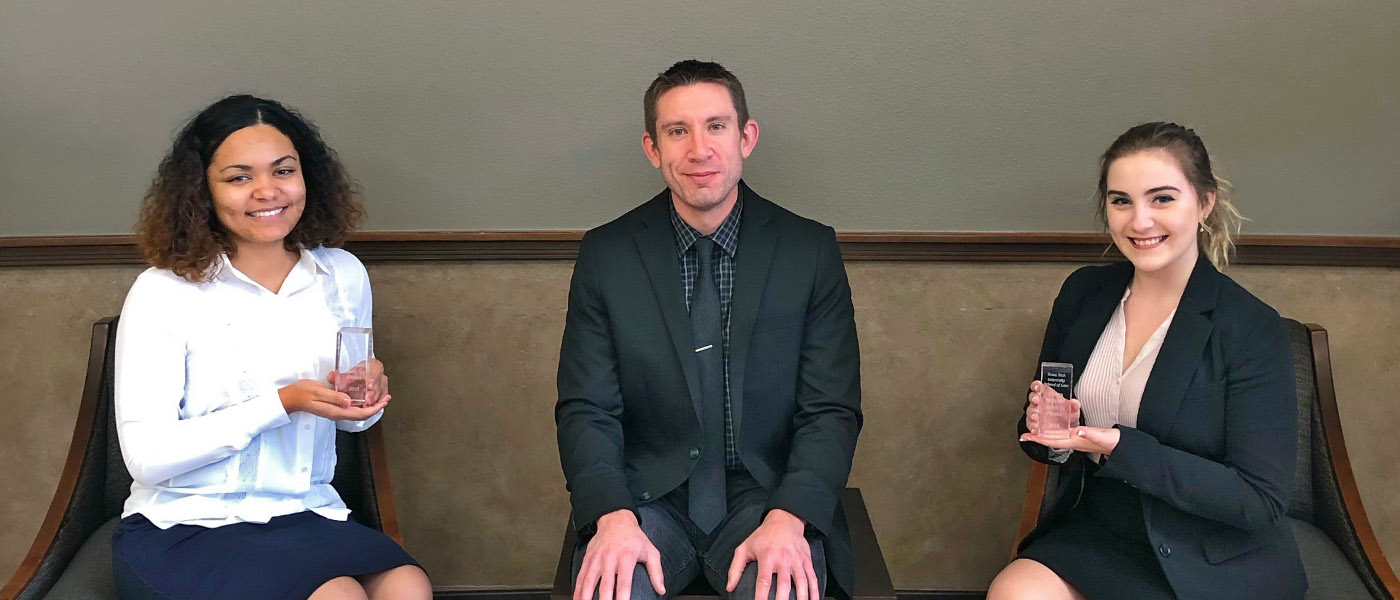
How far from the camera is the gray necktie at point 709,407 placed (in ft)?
6.77

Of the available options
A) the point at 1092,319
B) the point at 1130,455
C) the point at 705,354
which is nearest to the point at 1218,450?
the point at 1130,455

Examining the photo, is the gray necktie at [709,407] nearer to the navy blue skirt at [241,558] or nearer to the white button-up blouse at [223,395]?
the navy blue skirt at [241,558]

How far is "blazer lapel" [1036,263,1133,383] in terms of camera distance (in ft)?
7.08

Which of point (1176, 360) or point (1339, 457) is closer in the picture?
point (1176, 360)

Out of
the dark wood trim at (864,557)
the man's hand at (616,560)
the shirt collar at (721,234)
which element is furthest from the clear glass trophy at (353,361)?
the dark wood trim at (864,557)

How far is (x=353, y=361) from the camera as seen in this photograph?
1.95 m

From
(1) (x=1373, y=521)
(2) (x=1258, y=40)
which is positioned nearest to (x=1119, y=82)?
(2) (x=1258, y=40)

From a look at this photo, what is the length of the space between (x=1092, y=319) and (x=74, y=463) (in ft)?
6.81

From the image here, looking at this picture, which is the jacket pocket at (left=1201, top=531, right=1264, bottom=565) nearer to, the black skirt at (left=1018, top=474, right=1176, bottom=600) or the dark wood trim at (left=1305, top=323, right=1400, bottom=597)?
the black skirt at (left=1018, top=474, right=1176, bottom=600)

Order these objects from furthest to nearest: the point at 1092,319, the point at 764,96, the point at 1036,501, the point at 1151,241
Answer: the point at 764,96 < the point at 1036,501 < the point at 1092,319 < the point at 1151,241

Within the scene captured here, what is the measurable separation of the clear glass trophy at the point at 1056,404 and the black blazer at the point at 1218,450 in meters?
0.11

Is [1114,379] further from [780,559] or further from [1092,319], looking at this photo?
[780,559]

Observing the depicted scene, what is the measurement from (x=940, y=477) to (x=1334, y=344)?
1.03 meters

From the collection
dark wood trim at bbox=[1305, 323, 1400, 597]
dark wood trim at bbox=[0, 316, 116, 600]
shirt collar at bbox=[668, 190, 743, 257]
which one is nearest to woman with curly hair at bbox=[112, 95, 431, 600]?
dark wood trim at bbox=[0, 316, 116, 600]
